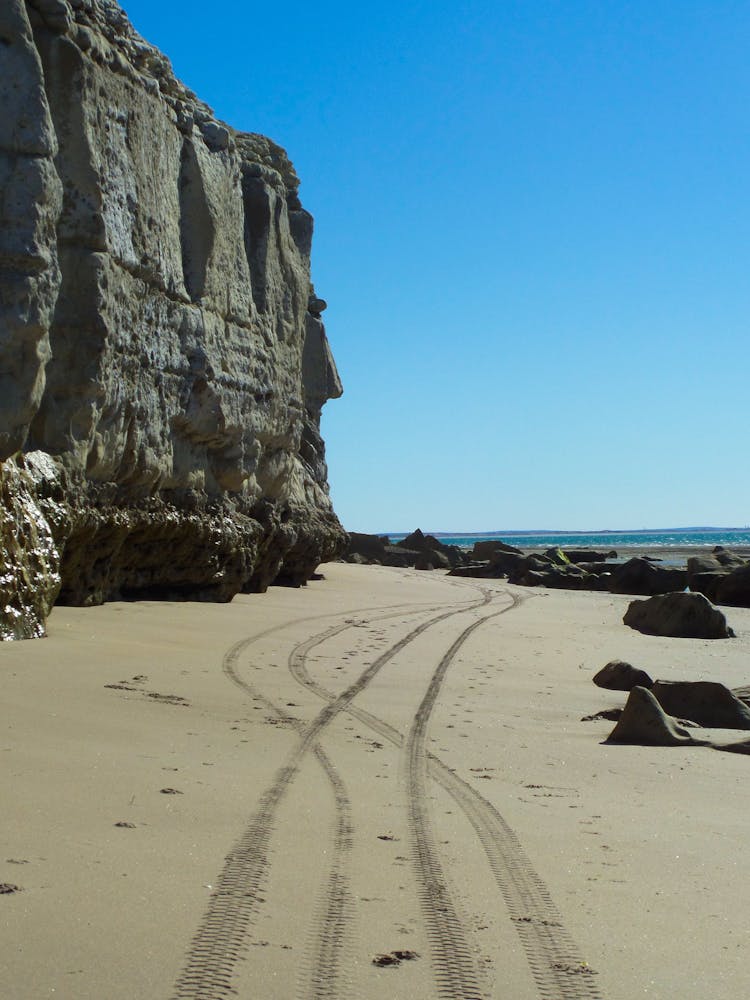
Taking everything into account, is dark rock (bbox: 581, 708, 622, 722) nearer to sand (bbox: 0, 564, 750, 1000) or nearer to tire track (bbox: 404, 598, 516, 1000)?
sand (bbox: 0, 564, 750, 1000)

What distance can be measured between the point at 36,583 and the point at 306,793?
158 inches

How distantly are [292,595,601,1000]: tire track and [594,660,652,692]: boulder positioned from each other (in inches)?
139

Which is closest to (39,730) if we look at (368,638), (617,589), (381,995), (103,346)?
(381,995)

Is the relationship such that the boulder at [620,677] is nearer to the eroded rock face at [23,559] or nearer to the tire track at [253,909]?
the tire track at [253,909]

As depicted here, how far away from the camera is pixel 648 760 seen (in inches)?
230

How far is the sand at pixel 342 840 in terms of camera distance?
2879 millimetres

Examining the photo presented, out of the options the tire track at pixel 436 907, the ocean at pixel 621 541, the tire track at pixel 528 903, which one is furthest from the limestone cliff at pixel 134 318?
the ocean at pixel 621 541

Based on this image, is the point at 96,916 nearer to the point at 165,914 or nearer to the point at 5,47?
the point at 165,914

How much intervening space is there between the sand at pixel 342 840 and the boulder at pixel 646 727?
6.3 inches

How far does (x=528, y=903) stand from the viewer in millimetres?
3438

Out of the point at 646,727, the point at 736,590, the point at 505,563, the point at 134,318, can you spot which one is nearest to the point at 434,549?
the point at 505,563

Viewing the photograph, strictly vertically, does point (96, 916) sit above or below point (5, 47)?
below

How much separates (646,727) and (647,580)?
18.2 metres

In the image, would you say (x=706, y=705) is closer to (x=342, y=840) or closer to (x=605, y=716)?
(x=605, y=716)
